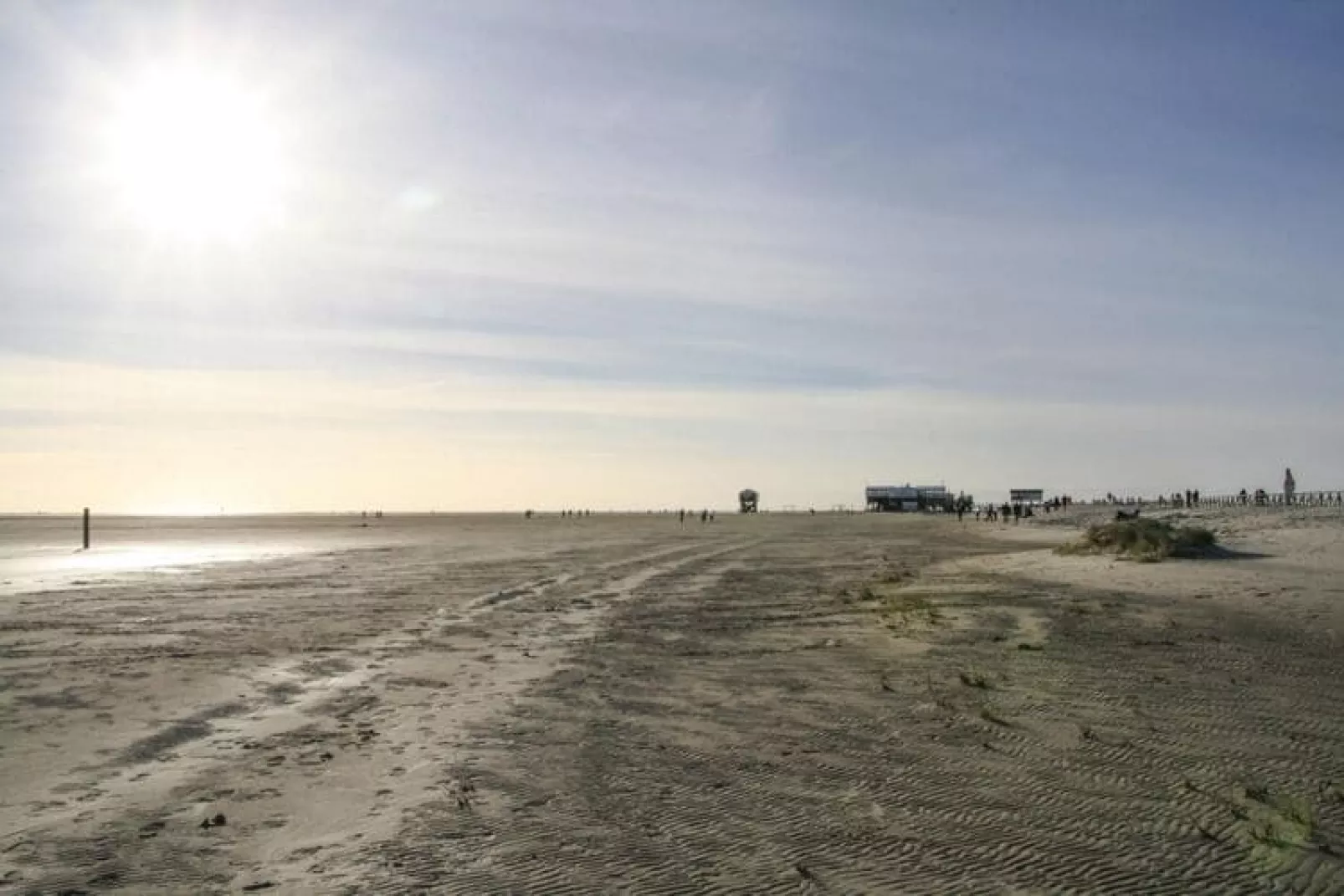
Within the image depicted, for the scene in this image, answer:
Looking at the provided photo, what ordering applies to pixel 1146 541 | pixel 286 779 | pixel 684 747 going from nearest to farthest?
pixel 286 779 < pixel 684 747 < pixel 1146 541

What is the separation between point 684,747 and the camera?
8.66 metres

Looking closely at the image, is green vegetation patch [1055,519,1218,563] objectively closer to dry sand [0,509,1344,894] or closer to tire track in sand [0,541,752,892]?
dry sand [0,509,1344,894]

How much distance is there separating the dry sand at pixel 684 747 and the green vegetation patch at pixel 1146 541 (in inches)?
299

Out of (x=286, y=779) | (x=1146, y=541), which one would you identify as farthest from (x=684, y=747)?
(x=1146, y=541)

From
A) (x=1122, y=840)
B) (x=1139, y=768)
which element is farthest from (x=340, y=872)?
(x=1139, y=768)

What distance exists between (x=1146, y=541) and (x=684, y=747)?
74.5 ft

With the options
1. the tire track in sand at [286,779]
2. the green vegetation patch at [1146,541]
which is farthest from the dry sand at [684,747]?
the green vegetation patch at [1146,541]

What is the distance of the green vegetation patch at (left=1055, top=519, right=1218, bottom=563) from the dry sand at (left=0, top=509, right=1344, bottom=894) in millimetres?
7595

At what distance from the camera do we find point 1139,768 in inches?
305

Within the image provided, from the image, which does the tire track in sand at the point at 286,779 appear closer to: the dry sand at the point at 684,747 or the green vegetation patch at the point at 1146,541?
the dry sand at the point at 684,747

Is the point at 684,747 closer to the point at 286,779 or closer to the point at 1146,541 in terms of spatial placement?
the point at 286,779

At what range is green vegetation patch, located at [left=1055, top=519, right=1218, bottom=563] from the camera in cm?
2684

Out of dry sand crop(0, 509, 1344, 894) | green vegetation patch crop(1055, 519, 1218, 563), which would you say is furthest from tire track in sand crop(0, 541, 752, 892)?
green vegetation patch crop(1055, 519, 1218, 563)

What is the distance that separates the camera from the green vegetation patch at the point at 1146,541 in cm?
2684
